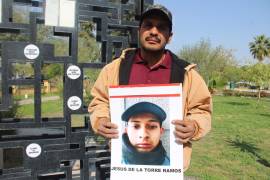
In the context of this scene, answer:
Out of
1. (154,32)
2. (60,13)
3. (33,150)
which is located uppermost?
(60,13)

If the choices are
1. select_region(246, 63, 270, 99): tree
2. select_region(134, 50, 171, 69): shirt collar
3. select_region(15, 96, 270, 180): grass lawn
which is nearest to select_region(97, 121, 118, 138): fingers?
select_region(134, 50, 171, 69): shirt collar

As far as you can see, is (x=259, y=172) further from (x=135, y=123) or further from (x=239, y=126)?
(x=239, y=126)

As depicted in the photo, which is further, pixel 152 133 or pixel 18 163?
pixel 18 163

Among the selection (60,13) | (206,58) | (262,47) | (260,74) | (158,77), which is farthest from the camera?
(262,47)

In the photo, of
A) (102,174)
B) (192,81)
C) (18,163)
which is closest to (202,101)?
(192,81)

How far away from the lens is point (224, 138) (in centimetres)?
1027

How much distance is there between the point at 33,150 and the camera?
11.3 feet

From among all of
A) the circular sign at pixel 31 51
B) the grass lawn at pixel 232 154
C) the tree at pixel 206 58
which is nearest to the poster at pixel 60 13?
the circular sign at pixel 31 51

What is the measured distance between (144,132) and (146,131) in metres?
0.01

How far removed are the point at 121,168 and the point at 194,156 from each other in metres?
5.62

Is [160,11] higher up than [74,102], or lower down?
higher up

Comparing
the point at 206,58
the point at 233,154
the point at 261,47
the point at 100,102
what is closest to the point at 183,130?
the point at 100,102

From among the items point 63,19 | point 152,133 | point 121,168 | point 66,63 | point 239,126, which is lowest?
point 239,126

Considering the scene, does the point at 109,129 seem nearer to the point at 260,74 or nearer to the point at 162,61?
the point at 162,61
